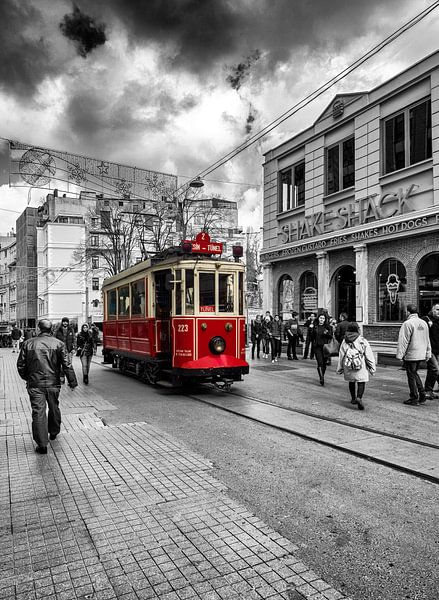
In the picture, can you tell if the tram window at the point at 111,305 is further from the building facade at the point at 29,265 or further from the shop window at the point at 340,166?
the building facade at the point at 29,265

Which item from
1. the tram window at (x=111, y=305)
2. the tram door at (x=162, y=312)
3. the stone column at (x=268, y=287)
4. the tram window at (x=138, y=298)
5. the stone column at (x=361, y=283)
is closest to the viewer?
the tram door at (x=162, y=312)

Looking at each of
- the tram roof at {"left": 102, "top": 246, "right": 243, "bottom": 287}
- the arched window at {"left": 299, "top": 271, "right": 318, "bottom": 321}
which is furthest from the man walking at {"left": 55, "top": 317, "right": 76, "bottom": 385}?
the arched window at {"left": 299, "top": 271, "right": 318, "bottom": 321}

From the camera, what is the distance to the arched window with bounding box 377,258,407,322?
51.8ft

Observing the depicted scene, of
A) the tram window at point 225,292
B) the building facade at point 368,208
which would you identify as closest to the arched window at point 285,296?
the building facade at point 368,208

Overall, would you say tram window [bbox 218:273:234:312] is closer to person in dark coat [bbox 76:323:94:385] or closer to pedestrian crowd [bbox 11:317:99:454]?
person in dark coat [bbox 76:323:94:385]

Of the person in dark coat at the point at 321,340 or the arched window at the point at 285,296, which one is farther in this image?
the arched window at the point at 285,296

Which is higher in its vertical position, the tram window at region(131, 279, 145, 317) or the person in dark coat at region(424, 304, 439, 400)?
the tram window at region(131, 279, 145, 317)

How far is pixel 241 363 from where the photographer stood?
1074 centimetres

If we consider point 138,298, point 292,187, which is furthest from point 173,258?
point 292,187

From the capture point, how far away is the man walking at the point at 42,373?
6.05 m

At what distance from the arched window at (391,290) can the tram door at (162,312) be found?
8.49m

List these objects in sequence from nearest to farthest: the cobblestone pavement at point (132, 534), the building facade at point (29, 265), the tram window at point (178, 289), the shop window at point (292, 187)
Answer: the cobblestone pavement at point (132, 534) → the tram window at point (178, 289) → the shop window at point (292, 187) → the building facade at point (29, 265)

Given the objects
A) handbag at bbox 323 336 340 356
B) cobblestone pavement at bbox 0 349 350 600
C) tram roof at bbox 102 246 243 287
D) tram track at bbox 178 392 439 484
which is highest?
tram roof at bbox 102 246 243 287

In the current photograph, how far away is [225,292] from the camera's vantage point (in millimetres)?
10820
